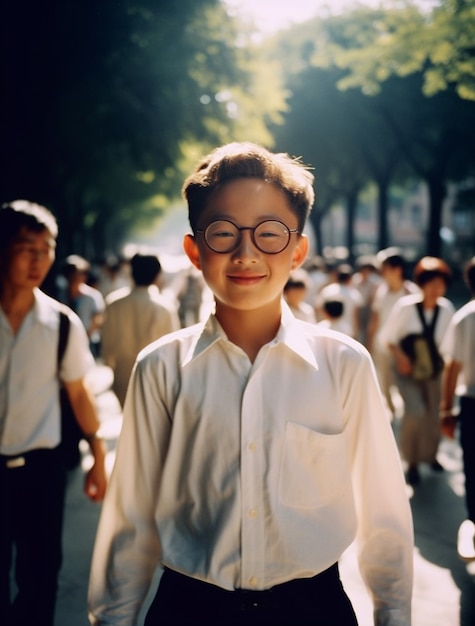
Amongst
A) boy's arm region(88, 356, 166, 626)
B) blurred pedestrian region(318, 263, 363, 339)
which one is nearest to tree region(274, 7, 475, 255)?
blurred pedestrian region(318, 263, 363, 339)

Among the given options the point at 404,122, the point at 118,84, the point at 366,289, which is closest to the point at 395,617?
the point at 366,289

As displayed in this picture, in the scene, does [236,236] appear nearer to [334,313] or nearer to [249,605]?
[249,605]

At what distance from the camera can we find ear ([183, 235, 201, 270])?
6.21ft

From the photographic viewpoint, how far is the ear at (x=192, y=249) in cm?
189

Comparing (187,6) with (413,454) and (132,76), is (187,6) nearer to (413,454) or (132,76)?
(132,76)

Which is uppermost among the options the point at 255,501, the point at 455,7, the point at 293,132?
the point at 293,132

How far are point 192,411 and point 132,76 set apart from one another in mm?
8911

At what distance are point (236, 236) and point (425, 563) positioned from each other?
3.38 m

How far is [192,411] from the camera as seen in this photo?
1769 mm

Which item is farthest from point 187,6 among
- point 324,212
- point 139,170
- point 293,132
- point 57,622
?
point 324,212

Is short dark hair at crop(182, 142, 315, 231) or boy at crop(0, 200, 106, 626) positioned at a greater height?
short dark hair at crop(182, 142, 315, 231)

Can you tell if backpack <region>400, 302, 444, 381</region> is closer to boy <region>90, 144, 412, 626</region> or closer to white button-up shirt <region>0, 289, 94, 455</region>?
white button-up shirt <region>0, 289, 94, 455</region>

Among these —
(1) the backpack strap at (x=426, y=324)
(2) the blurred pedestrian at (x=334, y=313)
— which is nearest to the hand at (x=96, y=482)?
(1) the backpack strap at (x=426, y=324)

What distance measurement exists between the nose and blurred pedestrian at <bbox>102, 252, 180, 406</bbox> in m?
3.74
